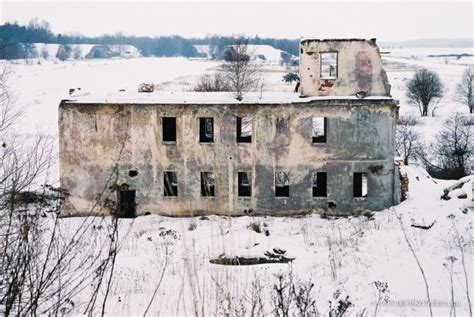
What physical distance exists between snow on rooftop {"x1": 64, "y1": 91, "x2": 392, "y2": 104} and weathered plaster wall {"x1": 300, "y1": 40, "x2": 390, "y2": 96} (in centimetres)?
32

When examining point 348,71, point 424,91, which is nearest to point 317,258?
point 348,71

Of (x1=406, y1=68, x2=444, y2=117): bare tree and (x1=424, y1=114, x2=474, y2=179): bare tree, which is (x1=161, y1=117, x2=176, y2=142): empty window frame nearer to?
(x1=424, y1=114, x2=474, y2=179): bare tree

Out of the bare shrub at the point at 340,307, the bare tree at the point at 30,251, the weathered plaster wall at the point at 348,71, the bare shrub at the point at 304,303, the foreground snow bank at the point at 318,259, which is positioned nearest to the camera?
the bare tree at the point at 30,251

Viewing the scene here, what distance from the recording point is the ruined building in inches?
870

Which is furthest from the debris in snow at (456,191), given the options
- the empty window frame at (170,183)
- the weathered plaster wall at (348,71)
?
the empty window frame at (170,183)

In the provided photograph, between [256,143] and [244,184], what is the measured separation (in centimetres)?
208

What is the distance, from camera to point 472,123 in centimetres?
5156

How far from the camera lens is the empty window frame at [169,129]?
75.3 feet

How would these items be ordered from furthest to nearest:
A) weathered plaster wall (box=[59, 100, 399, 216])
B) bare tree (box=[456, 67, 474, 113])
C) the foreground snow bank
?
bare tree (box=[456, 67, 474, 113]) → weathered plaster wall (box=[59, 100, 399, 216]) → the foreground snow bank

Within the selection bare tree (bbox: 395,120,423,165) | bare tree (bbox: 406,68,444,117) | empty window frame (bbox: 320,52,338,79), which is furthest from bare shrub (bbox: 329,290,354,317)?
bare tree (bbox: 406,68,444,117)

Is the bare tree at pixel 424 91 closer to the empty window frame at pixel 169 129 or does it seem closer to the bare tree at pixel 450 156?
the bare tree at pixel 450 156

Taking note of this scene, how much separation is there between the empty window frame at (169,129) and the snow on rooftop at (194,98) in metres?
0.93

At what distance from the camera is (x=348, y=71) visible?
2212cm

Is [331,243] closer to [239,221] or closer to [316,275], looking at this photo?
[316,275]
